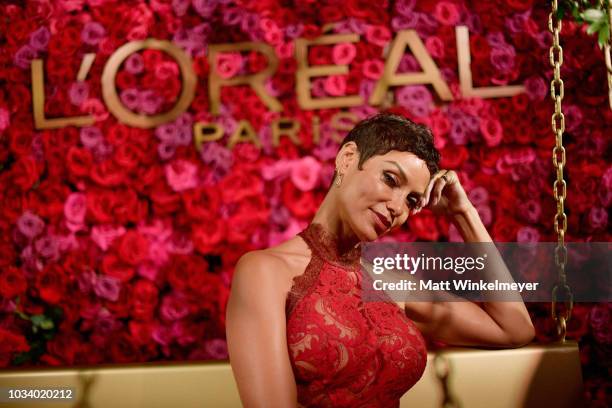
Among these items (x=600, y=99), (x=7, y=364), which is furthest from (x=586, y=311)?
(x=7, y=364)

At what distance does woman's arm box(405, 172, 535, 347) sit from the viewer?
5.02ft

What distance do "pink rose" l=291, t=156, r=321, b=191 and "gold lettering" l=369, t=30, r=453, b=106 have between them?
0.31 meters

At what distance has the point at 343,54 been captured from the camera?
7.39ft

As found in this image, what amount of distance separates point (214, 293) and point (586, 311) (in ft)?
4.24

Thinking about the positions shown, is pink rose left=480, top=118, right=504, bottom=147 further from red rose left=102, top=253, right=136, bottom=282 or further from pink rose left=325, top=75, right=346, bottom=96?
red rose left=102, top=253, right=136, bottom=282

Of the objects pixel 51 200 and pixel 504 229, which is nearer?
pixel 504 229

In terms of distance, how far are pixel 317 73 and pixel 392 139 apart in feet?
3.15

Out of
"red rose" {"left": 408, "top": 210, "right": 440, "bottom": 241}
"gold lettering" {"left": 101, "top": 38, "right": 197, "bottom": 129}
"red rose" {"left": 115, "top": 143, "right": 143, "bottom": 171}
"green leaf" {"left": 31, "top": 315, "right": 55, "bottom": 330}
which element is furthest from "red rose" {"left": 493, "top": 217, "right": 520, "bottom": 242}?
"green leaf" {"left": 31, "top": 315, "right": 55, "bottom": 330}

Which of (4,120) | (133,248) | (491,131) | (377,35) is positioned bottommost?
(133,248)

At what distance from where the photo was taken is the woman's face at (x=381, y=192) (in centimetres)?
132

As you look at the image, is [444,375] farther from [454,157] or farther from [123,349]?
[123,349]

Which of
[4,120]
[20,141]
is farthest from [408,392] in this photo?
[4,120]

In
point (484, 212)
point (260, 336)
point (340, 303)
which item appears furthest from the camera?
point (484, 212)

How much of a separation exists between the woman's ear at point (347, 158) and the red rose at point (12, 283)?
55.9 inches
